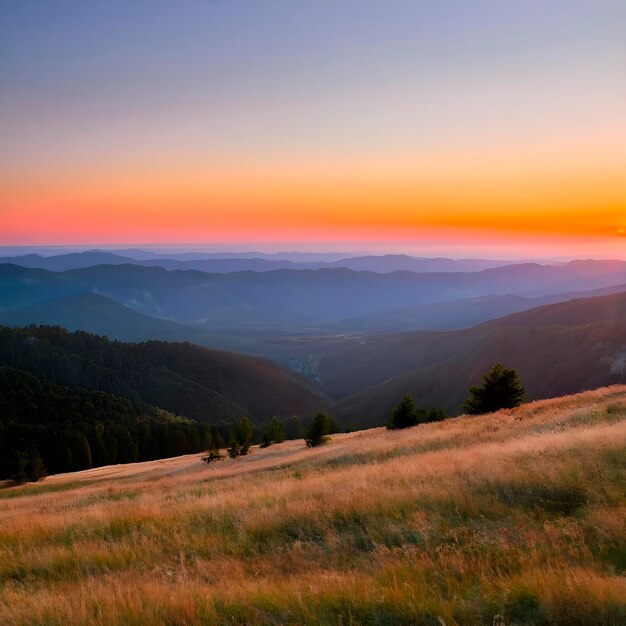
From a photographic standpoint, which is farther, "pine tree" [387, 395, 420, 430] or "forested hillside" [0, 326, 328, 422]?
"forested hillside" [0, 326, 328, 422]

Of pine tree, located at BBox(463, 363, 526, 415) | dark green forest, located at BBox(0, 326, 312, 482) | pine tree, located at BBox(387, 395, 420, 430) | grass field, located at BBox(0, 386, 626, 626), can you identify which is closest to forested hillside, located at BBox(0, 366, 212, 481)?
dark green forest, located at BBox(0, 326, 312, 482)

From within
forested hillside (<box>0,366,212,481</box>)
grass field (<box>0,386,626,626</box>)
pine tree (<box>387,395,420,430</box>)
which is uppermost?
grass field (<box>0,386,626,626</box>)

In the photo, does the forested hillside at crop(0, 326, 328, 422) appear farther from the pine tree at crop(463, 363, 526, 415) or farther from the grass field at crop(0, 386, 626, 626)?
the grass field at crop(0, 386, 626, 626)

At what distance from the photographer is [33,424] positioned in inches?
4186

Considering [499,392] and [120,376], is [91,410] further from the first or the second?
[499,392]

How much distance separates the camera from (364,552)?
282 inches

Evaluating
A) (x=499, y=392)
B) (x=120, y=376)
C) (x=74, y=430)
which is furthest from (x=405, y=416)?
(x=120, y=376)

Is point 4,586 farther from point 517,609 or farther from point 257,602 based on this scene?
point 517,609

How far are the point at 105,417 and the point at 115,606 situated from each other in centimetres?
12425

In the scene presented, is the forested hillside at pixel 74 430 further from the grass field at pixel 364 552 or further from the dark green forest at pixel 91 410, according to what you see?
the grass field at pixel 364 552

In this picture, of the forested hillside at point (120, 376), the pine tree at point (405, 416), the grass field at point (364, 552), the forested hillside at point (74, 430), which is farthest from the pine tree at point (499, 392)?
the forested hillside at point (120, 376)

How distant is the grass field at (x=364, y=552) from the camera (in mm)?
5090

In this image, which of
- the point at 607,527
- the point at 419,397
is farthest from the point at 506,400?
the point at 419,397

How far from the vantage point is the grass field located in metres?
5.09
